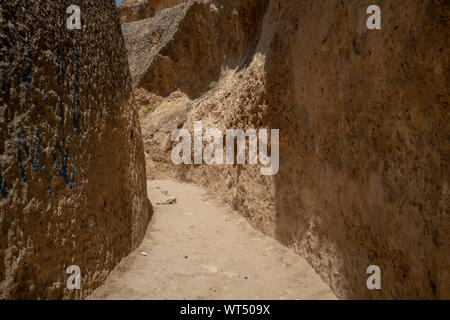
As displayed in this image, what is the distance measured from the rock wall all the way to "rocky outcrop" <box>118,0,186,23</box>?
50.5 feet

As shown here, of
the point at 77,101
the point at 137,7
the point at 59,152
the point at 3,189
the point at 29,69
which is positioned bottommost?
the point at 3,189

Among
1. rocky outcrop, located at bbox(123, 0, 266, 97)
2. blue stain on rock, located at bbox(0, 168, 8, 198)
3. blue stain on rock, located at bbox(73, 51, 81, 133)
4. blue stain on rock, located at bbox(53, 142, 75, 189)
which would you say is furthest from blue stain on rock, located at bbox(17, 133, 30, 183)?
rocky outcrop, located at bbox(123, 0, 266, 97)

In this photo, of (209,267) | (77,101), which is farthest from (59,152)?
(209,267)

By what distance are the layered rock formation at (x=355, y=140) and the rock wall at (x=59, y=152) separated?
5.31ft

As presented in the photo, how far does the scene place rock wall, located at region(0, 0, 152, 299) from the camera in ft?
5.38

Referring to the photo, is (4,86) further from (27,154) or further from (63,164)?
(63,164)

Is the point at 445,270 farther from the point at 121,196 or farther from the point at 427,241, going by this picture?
the point at 121,196

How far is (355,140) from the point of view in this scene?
7.11 ft

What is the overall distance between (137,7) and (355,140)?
1744 centimetres

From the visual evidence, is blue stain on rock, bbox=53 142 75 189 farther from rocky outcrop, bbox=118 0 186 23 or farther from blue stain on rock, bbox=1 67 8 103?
rocky outcrop, bbox=118 0 186 23

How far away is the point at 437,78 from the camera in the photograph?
1.54 metres

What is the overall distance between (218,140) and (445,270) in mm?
3821

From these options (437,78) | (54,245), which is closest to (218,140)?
(54,245)

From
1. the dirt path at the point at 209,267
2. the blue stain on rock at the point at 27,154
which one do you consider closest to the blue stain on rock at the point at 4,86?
the blue stain on rock at the point at 27,154
